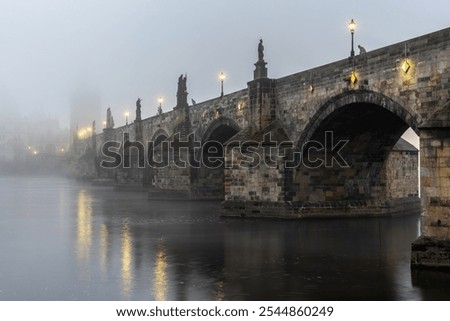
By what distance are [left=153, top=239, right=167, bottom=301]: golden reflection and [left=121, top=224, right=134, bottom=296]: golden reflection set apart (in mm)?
615

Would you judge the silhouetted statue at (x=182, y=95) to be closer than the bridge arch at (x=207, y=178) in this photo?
No

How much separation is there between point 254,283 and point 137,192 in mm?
47047

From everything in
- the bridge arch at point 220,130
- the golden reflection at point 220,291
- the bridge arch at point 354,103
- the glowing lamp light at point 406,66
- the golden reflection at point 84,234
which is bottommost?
the golden reflection at point 220,291

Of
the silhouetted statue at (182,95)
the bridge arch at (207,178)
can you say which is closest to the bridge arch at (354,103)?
the bridge arch at (207,178)

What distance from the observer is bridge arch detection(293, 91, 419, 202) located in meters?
25.5

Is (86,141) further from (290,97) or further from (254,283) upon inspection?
→ (254,283)

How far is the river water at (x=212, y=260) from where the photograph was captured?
39.1ft

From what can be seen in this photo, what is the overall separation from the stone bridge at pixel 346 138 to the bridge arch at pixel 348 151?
5cm

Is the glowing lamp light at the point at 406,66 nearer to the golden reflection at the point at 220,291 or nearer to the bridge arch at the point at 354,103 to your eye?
the bridge arch at the point at 354,103

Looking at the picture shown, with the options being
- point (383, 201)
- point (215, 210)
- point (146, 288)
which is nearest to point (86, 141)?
point (215, 210)

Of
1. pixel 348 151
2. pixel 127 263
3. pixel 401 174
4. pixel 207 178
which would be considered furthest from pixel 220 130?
pixel 127 263

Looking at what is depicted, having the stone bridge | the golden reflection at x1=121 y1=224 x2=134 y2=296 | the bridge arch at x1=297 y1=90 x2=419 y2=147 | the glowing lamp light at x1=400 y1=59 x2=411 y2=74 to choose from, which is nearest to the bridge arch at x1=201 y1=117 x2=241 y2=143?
the stone bridge

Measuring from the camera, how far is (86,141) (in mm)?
116188

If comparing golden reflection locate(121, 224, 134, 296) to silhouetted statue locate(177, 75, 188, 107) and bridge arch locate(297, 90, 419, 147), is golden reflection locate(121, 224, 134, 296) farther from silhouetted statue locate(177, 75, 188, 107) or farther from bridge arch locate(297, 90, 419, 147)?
silhouetted statue locate(177, 75, 188, 107)
